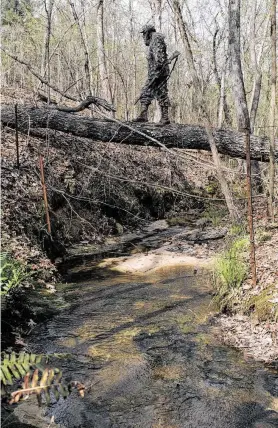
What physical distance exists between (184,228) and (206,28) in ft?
61.2

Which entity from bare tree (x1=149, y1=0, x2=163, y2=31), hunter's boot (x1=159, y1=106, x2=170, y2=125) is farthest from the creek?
bare tree (x1=149, y1=0, x2=163, y2=31)

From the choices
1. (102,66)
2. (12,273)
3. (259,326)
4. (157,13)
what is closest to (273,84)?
(259,326)

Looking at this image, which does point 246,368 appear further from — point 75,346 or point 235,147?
point 235,147

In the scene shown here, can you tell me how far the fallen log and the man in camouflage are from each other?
65cm

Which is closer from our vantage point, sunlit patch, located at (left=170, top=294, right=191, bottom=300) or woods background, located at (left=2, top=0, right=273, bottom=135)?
sunlit patch, located at (left=170, top=294, right=191, bottom=300)

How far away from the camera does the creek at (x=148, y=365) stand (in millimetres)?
3812

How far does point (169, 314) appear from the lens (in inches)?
247

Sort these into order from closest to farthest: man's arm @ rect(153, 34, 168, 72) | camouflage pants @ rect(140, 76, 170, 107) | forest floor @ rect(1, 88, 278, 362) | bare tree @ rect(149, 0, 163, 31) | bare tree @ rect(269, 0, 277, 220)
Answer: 1. forest floor @ rect(1, 88, 278, 362)
2. bare tree @ rect(269, 0, 277, 220)
3. man's arm @ rect(153, 34, 168, 72)
4. camouflage pants @ rect(140, 76, 170, 107)
5. bare tree @ rect(149, 0, 163, 31)

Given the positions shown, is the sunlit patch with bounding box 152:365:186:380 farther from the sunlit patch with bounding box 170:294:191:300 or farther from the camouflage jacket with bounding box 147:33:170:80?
the camouflage jacket with bounding box 147:33:170:80

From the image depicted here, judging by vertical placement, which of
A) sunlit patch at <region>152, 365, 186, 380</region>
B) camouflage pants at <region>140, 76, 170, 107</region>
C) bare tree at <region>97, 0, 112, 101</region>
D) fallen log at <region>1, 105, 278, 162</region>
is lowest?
sunlit patch at <region>152, 365, 186, 380</region>

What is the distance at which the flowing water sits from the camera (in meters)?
3.82

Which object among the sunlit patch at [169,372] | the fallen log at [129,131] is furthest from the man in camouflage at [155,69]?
the sunlit patch at [169,372]

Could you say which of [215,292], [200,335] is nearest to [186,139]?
[215,292]

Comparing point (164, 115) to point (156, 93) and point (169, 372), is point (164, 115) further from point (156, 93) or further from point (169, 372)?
point (169, 372)
